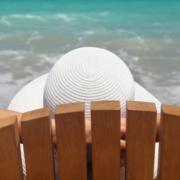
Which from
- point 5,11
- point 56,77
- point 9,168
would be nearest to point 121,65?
point 56,77

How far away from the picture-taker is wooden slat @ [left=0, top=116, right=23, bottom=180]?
1321mm

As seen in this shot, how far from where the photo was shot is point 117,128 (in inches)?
54.2

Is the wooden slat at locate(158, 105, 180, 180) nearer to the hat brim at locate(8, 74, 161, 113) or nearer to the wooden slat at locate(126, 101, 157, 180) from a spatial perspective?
the wooden slat at locate(126, 101, 157, 180)

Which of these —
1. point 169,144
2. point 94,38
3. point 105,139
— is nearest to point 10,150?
point 105,139

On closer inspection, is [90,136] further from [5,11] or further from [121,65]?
[5,11]

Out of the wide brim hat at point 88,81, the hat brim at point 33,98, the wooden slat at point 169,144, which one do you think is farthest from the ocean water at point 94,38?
the wooden slat at point 169,144

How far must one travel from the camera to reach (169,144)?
1.39 metres

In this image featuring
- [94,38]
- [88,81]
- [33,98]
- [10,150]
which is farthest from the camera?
[94,38]

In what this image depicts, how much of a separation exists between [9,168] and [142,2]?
14.4m

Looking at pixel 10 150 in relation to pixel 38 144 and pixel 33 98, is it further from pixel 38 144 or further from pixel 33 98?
pixel 33 98

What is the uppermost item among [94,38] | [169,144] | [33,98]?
[169,144]

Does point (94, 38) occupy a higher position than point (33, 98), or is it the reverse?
point (33, 98)

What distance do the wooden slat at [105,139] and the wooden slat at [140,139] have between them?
42 mm

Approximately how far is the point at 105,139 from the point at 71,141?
123 mm
